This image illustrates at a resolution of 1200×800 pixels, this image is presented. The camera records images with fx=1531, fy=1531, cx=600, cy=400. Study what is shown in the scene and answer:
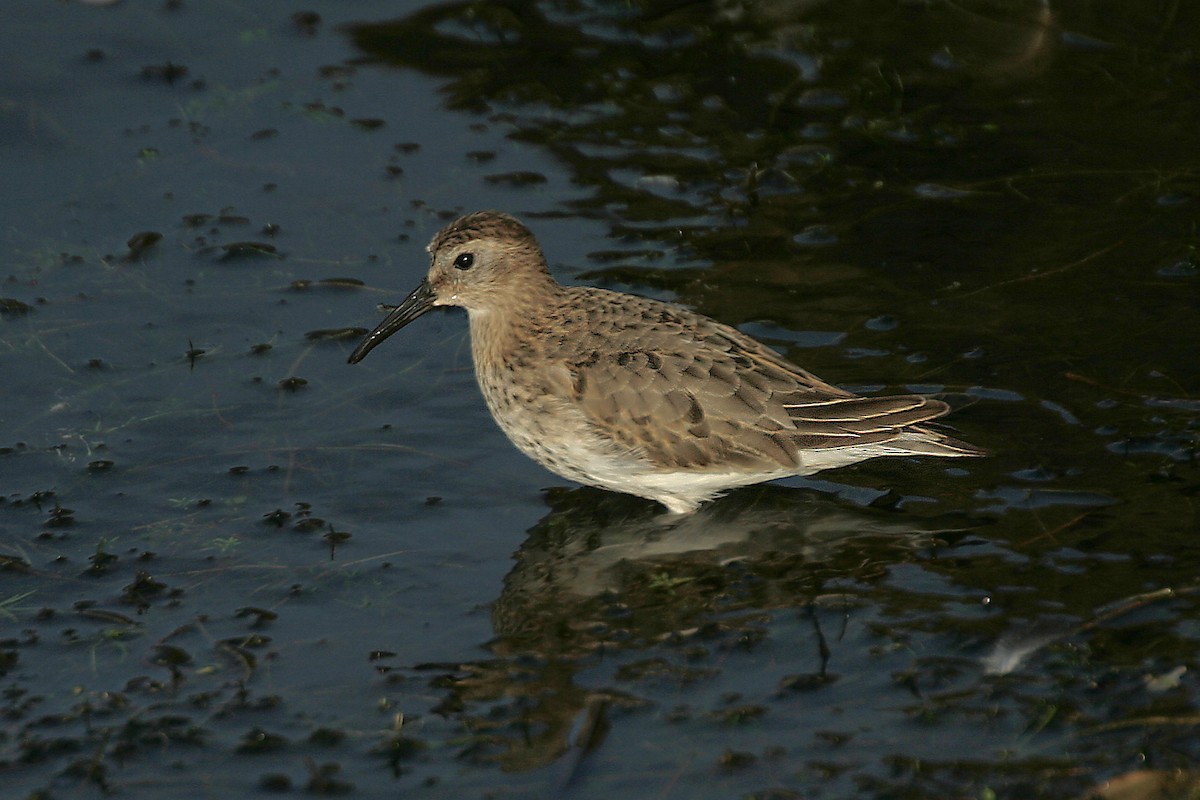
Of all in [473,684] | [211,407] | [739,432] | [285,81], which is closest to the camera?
[473,684]

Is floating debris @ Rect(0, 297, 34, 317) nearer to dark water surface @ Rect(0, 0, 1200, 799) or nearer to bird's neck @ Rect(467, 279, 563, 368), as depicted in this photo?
dark water surface @ Rect(0, 0, 1200, 799)

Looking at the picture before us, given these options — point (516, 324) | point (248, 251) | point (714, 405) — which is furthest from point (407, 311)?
point (248, 251)

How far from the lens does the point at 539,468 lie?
870cm

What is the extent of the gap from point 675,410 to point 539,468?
3.70 feet

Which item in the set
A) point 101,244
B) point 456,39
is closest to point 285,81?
point 456,39

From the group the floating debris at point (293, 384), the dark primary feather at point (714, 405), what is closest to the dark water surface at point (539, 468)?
the floating debris at point (293, 384)

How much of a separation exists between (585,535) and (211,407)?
250 cm

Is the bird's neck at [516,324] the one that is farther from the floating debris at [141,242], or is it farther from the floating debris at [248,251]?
the floating debris at [141,242]

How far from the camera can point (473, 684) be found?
22.5 feet

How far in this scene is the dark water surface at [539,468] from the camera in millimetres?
6488

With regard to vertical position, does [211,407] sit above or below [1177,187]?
below

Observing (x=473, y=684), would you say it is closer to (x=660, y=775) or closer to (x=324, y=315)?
(x=660, y=775)

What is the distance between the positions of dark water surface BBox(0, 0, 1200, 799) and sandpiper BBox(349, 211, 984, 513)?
1.16 ft

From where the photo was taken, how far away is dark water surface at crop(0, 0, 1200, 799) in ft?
21.3
